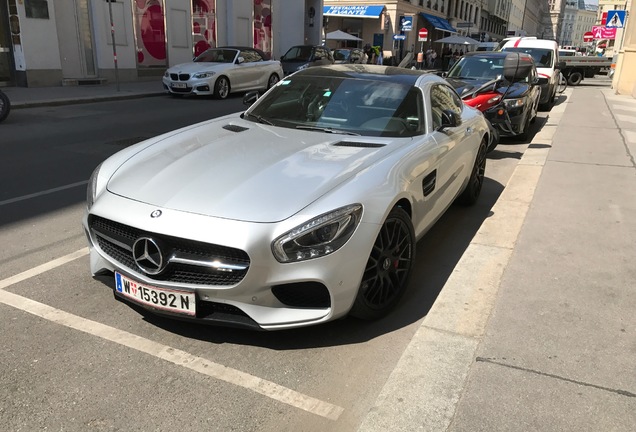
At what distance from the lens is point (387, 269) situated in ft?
11.1

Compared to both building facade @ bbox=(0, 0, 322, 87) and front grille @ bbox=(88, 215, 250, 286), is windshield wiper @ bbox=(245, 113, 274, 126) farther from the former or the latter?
building facade @ bbox=(0, 0, 322, 87)

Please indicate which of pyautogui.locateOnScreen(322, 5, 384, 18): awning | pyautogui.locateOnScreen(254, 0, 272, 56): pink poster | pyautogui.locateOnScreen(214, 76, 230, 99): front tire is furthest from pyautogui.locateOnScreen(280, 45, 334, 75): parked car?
pyautogui.locateOnScreen(322, 5, 384, 18): awning

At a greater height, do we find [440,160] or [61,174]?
[440,160]

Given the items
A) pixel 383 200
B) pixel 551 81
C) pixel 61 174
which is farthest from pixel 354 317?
pixel 551 81

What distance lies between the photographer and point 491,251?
4.49 m

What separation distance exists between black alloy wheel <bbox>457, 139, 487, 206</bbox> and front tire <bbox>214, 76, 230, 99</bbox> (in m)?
11.6

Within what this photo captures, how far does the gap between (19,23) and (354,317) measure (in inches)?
670

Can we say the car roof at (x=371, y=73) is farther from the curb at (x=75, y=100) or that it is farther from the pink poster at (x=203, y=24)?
the pink poster at (x=203, y=24)

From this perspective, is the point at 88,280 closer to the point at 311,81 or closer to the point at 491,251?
the point at 311,81

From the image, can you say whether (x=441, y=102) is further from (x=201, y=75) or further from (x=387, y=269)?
(x=201, y=75)

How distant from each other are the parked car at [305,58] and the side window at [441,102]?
16801 millimetres

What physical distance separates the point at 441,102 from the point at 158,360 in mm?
3355

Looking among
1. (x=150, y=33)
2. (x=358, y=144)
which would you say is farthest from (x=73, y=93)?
(x=358, y=144)

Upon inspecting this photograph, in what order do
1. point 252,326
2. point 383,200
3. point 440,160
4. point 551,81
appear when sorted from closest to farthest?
point 252,326, point 383,200, point 440,160, point 551,81
